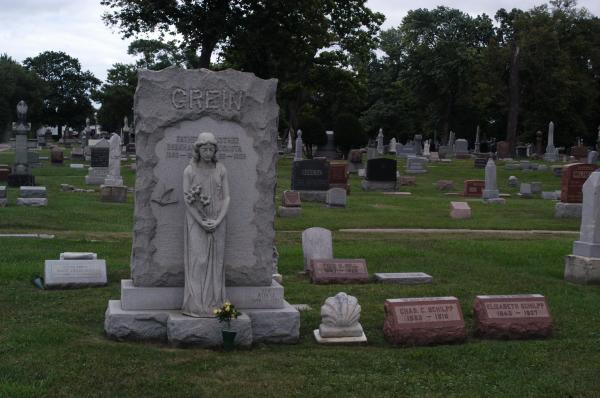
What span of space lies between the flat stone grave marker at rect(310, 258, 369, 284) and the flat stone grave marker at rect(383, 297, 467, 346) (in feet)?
11.1

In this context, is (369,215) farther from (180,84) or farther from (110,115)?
(110,115)

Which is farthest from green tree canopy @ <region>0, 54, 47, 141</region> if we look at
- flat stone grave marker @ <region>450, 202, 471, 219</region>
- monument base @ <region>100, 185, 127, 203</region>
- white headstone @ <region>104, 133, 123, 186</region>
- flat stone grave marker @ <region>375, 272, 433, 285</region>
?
flat stone grave marker @ <region>375, 272, 433, 285</region>

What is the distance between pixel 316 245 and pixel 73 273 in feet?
13.5

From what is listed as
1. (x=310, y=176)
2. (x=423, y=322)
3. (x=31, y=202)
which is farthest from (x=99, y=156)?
(x=423, y=322)

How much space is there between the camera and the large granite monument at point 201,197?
8.64 m

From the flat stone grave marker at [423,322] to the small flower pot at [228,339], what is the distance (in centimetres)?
182

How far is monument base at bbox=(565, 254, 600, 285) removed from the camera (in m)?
12.8

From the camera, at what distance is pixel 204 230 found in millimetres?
8414

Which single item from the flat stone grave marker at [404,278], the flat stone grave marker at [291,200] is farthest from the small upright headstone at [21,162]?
the flat stone grave marker at [404,278]

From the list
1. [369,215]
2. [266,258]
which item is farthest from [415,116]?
[266,258]

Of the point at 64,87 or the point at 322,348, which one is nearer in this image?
the point at 322,348

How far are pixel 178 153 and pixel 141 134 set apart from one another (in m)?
0.46

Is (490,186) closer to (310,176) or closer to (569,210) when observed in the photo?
(569,210)

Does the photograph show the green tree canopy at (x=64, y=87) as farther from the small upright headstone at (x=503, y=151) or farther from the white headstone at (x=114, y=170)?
the white headstone at (x=114, y=170)
